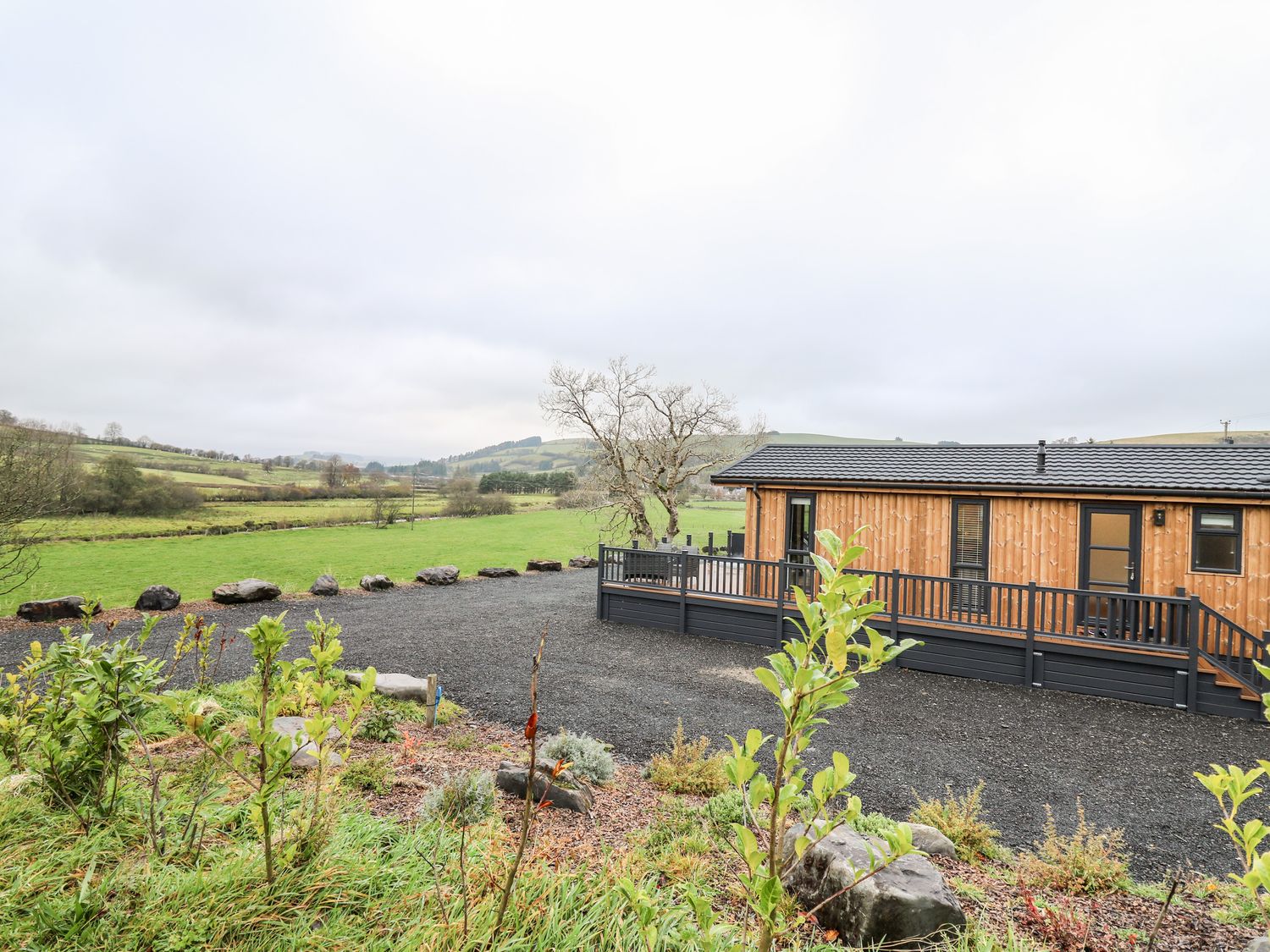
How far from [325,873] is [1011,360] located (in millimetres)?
72080

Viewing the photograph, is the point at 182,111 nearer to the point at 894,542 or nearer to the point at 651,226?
the point at 651,226

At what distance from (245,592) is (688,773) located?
41.6 ft

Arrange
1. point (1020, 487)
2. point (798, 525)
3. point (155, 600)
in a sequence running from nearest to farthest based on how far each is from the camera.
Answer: point (1020, 487)
point (155, 600)
point (798, 525)

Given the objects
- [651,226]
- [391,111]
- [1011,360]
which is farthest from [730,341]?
[1011,360]

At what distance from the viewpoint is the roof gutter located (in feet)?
26.6

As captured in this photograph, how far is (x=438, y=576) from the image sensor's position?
1645cm

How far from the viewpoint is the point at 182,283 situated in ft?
85.7

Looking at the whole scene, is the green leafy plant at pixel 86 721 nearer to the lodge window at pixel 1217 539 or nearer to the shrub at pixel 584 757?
the shrub at pixel 584 757

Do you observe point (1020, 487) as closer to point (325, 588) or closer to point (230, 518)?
point (325, 588)

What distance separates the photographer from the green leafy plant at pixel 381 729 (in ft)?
17.2

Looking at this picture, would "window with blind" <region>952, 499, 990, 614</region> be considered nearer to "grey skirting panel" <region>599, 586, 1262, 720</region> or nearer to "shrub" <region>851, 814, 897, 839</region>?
"grey skirting panel" <region>599, 586, 1262, 720</region>

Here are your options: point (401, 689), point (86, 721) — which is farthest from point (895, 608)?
point (86, 721)

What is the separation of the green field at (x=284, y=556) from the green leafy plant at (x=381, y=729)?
11.6 meters

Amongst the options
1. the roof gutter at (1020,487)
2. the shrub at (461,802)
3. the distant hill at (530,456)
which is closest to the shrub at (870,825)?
the shrub at (461,802)
